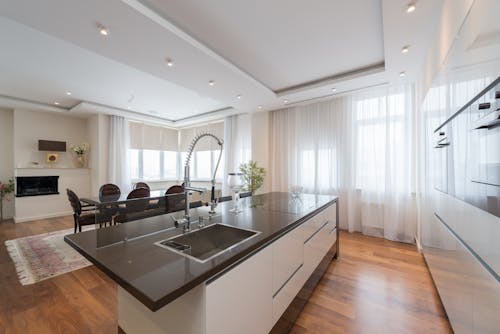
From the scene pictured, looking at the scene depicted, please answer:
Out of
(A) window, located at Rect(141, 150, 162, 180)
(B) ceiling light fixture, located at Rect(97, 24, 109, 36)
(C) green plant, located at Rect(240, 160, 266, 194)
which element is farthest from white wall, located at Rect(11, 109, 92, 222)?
(B) ceiling light fixture, located at Rect(97, 24, 109, 36)

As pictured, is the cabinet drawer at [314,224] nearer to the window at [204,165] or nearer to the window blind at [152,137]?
the window at [204,165]

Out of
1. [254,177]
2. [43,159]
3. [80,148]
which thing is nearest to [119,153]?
[80,148]

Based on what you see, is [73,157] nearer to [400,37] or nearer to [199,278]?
[199,278]

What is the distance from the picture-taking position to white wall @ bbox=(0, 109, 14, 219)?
199 inches

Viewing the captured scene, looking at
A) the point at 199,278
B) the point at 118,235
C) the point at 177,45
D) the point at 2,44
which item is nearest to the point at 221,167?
the point at 177,45

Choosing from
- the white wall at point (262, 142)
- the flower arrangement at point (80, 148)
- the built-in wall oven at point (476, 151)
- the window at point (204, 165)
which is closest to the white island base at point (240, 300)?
the built-in wall oven at point (476, 151)

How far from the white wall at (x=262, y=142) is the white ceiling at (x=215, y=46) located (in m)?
0.84

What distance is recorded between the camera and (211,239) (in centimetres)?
143

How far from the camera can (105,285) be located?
2.21 m

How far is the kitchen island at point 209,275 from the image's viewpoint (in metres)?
0.79

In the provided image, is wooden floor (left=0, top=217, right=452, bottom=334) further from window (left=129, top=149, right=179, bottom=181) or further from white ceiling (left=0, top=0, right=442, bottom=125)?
window (left=129, top=149, right=179, bottom=181)

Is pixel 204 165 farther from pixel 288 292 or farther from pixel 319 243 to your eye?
pixel 288 292

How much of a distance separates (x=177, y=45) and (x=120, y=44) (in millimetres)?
593

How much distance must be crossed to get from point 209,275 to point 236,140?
5065mm
